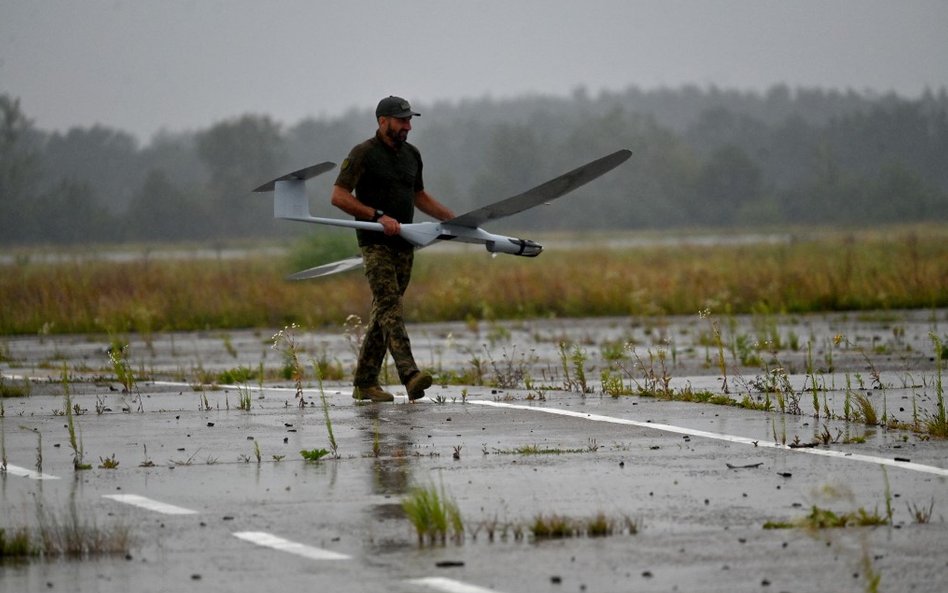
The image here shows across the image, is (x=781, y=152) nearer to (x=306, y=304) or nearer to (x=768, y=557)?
(x=306, y=304)

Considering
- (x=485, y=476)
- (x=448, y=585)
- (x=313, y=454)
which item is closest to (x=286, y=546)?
(x=448, y=585)

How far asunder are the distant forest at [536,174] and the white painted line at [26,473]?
80000mm

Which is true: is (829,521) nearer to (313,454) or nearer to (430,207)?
(313,454)

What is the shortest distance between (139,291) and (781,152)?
13125 cm

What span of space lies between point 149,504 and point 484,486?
66.1 inches

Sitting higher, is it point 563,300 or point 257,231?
point 257,231

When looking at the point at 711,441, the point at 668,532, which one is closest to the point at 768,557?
the point at 668,532

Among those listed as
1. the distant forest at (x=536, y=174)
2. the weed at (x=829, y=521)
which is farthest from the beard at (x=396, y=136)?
the distant forest at (x=536, y=174)

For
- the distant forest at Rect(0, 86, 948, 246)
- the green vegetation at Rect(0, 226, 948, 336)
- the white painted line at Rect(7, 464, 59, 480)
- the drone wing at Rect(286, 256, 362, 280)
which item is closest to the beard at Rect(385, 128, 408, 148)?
the drone wing at Rect(286, 256, 362, 280)

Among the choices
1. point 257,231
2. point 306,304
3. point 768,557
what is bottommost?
point 768,557

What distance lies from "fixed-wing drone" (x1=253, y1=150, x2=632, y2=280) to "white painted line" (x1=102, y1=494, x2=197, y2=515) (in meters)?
4.63

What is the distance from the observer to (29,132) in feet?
321

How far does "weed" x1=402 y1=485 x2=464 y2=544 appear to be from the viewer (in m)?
6.96

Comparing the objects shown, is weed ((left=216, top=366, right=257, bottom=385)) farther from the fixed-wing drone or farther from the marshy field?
the fixed-wing drone
